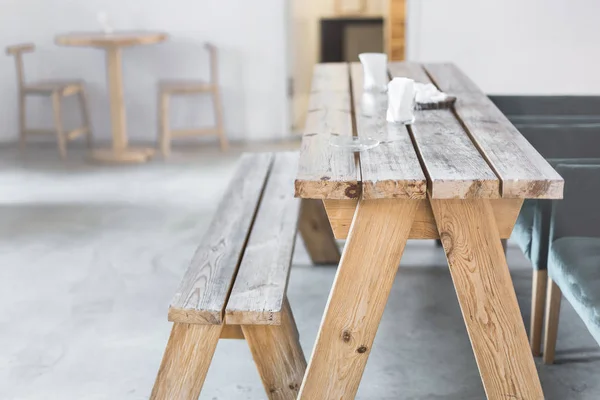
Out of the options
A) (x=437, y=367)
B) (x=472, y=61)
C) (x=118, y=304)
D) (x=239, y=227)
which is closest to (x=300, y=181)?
(x=239, y=227)

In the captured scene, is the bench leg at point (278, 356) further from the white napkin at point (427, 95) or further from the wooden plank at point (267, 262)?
the white napkin at point (427, 95)

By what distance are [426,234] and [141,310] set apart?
151cm

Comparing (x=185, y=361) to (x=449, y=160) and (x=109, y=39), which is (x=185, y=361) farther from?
(x=109, y=39)

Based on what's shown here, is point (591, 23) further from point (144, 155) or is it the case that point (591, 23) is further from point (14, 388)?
point (14, 388)

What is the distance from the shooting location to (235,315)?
7.43ft

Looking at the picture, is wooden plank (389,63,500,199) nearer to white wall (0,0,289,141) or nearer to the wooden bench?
the wooden bench

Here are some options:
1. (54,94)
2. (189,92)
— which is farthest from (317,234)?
(54,94)

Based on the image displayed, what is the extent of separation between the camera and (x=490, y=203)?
A: 222 cm

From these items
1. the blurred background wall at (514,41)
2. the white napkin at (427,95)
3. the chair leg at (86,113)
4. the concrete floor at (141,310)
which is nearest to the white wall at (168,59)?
the chair leg at (86,113)

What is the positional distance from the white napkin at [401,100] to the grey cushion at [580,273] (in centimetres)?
65

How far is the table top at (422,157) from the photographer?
208 cm

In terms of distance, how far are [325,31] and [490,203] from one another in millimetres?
5064

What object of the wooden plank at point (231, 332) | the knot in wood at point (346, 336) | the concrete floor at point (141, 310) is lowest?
the concrete floor at point (141, 310)

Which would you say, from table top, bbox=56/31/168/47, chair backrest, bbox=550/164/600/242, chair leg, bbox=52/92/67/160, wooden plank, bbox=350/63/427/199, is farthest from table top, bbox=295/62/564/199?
chair leg, bbox=52/92/67/160
